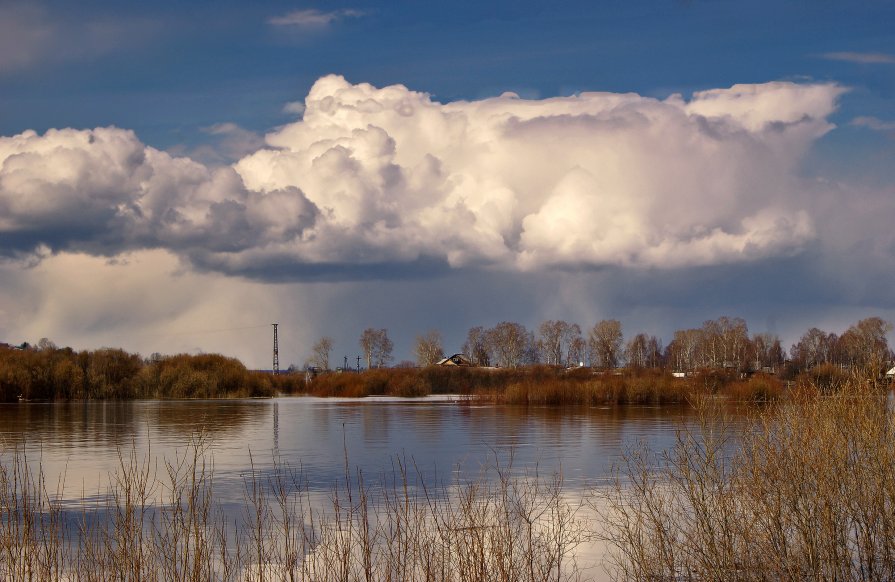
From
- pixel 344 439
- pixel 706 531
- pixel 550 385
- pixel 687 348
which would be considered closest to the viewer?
pixel 706 531

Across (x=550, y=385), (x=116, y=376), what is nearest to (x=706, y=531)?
(x=550, y=385)

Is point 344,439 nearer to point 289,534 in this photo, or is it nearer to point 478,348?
point 289,534

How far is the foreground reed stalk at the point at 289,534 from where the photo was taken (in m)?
7.81

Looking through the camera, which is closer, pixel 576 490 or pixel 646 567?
pixel 646 567

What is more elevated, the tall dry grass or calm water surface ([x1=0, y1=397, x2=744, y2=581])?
the tall dry grass

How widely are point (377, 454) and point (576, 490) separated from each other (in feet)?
24.7

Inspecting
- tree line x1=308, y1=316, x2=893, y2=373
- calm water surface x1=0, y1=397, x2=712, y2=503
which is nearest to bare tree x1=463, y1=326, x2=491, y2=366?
tree line x1=308, y1=316, x2=893, y2=373

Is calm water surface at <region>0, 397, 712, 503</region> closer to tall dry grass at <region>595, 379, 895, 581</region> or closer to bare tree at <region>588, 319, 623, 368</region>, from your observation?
tall dry grass at <region>595, 379, 895, 581</region>

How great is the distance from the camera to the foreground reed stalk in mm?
7812

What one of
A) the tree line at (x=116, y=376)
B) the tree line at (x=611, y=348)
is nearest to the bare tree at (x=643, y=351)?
the tree line at (x=611, y=348)

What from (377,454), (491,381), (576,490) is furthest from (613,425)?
(491,381)

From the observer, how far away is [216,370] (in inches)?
2422

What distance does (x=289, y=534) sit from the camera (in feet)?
37.1

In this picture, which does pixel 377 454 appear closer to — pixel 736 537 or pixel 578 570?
pixel 578 570
